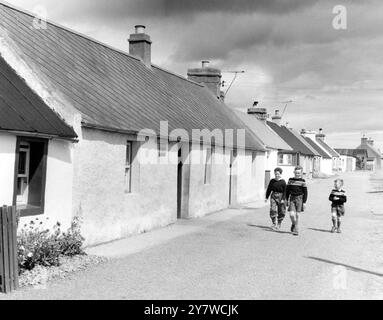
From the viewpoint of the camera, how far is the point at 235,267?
942cm

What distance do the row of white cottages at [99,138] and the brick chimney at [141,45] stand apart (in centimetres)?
5

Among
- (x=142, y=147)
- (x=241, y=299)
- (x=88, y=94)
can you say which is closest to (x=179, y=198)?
(x=142, y=147)

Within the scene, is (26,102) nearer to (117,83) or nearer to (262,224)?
(117,83)

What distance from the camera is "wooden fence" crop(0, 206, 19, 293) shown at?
7238mm

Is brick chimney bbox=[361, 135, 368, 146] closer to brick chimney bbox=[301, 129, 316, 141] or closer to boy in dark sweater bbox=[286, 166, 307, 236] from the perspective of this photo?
brick chimney bbox=[301, 129, 316, 141]

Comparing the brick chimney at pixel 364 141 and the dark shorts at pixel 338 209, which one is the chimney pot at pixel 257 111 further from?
the brick chimney at pixel 364 141

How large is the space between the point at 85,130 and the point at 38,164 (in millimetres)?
1452

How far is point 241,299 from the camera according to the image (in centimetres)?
717

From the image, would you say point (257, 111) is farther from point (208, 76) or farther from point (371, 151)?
point (371, 151)

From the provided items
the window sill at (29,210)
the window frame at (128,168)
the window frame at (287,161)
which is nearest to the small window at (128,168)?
the window frame at (128,168)

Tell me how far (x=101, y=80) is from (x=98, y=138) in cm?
358

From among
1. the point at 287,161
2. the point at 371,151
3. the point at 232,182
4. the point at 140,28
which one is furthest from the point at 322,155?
the point at 371,151

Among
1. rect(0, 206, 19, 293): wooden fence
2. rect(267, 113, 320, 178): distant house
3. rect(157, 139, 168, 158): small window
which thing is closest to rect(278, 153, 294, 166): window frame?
rect(267, 113, 320, 178): distant house

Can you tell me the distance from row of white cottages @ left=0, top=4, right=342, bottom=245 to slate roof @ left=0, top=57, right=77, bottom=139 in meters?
0.03
